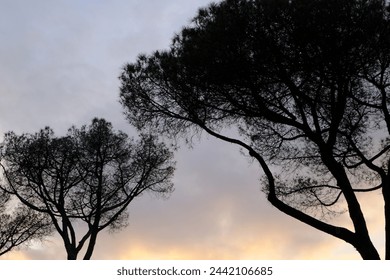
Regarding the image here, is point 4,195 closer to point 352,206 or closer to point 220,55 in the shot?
point 220,55

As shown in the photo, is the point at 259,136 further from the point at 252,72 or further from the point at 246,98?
the point at 252,72

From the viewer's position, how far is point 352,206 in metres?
13.2

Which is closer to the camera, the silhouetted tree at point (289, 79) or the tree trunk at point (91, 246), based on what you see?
the silhouetted tree at point (289, 79)

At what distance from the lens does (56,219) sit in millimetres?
23734

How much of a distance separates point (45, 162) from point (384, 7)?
1679 centimetres

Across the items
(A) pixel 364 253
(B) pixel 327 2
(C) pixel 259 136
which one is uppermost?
(B) pixel 327 2

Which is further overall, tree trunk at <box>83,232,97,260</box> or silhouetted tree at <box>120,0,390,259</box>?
tree trunk at <box>83,232,97,260</box>

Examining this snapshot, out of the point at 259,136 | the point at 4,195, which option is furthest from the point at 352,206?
the point at 4,195

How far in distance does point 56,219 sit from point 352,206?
49.7 ft

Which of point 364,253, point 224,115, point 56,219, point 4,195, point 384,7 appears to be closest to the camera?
point 364,253

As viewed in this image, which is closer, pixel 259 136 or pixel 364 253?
pixel 364 253

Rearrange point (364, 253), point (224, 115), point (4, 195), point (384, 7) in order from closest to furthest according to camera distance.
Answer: point (364, 253) → point (384, 7) → point (224, 115) → point (4, 195)

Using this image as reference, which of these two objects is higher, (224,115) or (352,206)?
(224,115)

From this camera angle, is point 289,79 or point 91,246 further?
point 91,246
